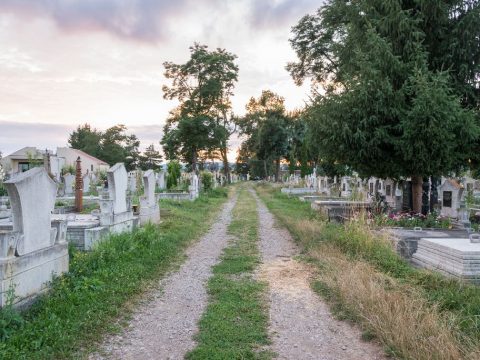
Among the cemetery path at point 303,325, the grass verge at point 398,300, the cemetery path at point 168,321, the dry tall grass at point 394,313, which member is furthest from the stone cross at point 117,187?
the dry tall grass at point 394,313

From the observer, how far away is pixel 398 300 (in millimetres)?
5258

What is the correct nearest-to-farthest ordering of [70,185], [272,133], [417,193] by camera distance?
[417,193] < [70,185] < [272,133]

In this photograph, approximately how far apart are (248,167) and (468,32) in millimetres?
90885

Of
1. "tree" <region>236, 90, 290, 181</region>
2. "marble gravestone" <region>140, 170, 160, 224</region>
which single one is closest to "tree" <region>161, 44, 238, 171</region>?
"tree" <region>236, 90, 290, 181</region>

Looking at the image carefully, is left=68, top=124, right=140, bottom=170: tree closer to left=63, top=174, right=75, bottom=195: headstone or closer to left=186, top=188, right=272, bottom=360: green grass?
left=63, top=174, right=75, bottom=195: headstone

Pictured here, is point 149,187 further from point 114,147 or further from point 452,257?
point 114,147

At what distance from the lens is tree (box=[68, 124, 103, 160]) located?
3214 inches

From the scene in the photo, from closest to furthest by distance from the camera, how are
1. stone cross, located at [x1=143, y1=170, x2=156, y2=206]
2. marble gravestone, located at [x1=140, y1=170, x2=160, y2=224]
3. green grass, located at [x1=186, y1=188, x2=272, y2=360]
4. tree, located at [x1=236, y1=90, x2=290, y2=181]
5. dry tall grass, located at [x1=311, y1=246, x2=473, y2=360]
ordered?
1. dry tall grass, located at [x1=311, y1=246, x2=473, y2=360]
2. green grass, located at [x1=186, y1=188, x2=272, y2=360]
3. marble gravestone, located at [x1=140, y1=170, x2=160, y2=224]
4. stone cross, located at [x1=143, y1=170, x2=156, y2=206]
5. tree, located at [x1=236, y1=90, x2=290, y2=181]

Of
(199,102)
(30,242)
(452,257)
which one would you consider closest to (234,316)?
(30,242)

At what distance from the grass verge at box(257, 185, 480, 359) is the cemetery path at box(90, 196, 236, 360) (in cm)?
201

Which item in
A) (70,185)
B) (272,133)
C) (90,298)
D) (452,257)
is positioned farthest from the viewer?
(272,133)

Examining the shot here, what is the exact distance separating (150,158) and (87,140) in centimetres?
1313

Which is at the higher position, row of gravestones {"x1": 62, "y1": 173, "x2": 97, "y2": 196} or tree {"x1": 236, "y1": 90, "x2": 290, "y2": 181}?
tree {"x1": 236, "y1": 90, "x2": 290, "y2": 181}

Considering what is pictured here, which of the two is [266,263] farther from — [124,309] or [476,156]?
[476,156]
